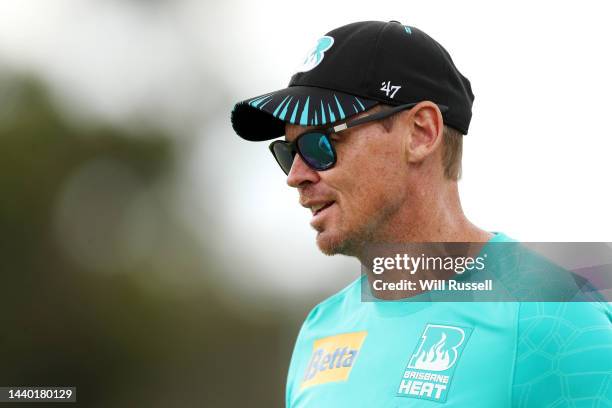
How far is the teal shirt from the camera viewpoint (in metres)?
2.75

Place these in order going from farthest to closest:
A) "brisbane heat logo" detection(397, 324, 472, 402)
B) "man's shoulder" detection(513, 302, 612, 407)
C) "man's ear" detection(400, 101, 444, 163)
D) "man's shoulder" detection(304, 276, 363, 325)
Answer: "man's shoulder" detection(304, 276, 363, 325)
"man's ear" detection(400, 101, 444, 163)
"brisbane heat logo" detection(397, 324, 472, 402)
"man's shoulder" detection(513, 302, 612, 407)

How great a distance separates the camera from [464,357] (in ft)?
9.87

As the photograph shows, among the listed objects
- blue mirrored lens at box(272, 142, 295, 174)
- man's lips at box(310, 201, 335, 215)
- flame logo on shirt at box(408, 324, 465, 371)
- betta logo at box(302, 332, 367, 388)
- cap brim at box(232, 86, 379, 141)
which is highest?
cap brim at box(232, 86, 379, 141)

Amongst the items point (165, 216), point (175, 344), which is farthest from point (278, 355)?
point (165, 216)

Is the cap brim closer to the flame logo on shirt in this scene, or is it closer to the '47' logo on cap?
the '47' logo on cap

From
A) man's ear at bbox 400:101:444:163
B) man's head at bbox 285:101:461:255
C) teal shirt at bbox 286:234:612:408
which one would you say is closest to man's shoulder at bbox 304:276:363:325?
teal shirt at bbox 286:234:612:408

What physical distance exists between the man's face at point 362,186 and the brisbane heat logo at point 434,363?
514 mm

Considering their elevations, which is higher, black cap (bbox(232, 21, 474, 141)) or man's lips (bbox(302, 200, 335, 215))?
black cap (bbox(232, 21, 474, 141))

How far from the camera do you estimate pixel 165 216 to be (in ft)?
80.3

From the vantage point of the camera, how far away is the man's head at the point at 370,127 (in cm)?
346

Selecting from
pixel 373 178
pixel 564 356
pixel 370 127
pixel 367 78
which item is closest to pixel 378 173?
pixel 373 178

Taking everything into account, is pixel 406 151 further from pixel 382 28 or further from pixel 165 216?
pixel 165 216

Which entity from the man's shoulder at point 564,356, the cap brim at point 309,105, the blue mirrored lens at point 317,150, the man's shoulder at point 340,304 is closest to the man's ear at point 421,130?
the cap brim at point 309,105

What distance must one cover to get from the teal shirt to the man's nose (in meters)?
0.64
